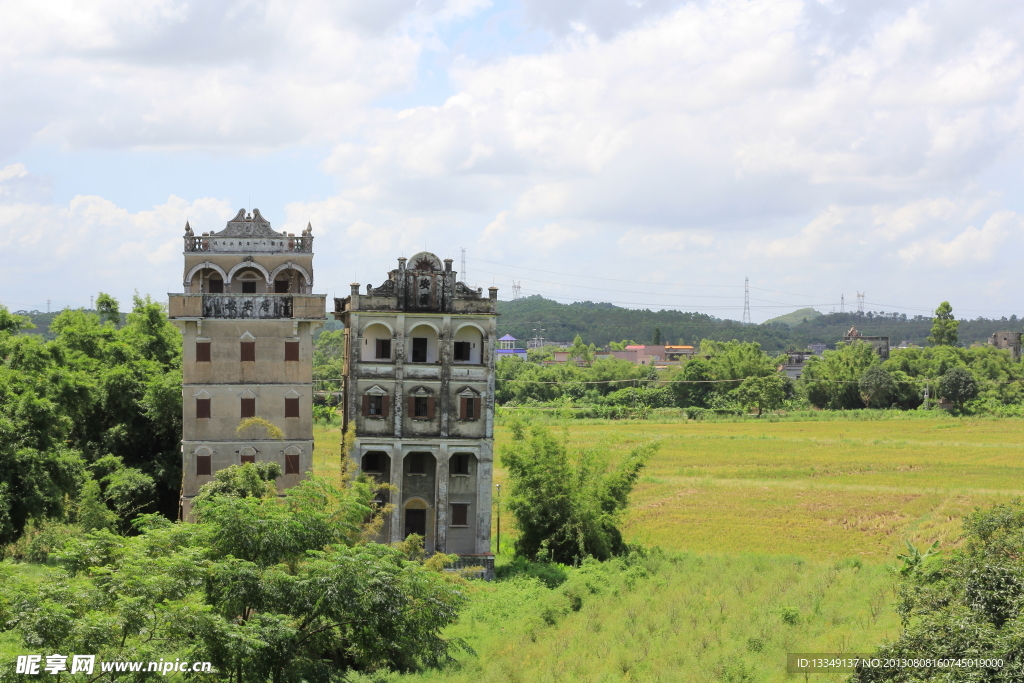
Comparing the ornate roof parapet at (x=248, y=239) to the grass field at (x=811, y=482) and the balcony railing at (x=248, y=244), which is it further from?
the grass field at (x=811, y=482)

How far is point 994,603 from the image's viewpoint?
2147cm

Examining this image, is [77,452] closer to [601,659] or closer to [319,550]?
[319,550]

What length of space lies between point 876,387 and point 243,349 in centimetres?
9503

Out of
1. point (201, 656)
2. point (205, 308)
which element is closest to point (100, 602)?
point (201, 656)

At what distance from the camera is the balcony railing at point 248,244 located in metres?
36.9

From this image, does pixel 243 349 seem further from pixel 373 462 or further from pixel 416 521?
pixel 416 521

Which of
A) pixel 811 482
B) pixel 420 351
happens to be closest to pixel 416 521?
pixel 420 351

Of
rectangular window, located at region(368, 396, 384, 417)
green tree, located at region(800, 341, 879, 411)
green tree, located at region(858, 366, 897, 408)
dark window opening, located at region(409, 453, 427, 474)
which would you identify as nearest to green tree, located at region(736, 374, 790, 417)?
green tree, located at region(800, 341, 879, 411)

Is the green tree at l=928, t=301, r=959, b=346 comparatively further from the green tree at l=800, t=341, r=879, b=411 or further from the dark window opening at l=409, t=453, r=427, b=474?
the dark window opening at l=409, t=453, r=427, b=474

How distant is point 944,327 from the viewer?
150 meters

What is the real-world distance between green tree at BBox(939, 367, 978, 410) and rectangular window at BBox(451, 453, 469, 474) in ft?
300

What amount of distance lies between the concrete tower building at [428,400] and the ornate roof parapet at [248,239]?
290 centimetres

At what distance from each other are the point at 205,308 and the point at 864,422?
82.8 m

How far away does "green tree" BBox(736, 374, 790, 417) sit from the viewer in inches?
4412
